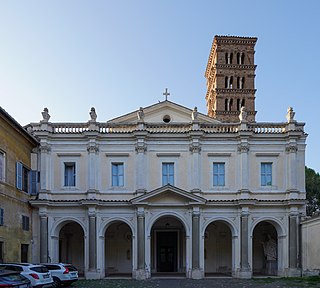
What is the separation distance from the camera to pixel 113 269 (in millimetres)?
38344

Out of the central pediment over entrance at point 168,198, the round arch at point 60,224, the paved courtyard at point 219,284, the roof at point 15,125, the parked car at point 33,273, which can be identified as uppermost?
the roof at point 15,125

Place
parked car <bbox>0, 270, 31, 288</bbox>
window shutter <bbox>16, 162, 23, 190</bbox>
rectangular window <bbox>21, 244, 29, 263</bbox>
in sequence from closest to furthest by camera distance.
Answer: parked car <bbox>0, 270, 31, 288</bbox> < window shutter <bbox>16, 162, 23, 190</bbox> < rectangular window <bbox>21, 244, 29, 263</bbox>

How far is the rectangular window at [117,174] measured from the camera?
36.3 m

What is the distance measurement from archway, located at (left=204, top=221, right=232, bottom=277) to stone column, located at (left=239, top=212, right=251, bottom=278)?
3.43 metres

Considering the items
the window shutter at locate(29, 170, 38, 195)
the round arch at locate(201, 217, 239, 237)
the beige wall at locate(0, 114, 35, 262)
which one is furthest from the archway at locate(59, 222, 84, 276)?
the round arch at locate(201, 217, 239, 237)

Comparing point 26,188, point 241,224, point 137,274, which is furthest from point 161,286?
point 26,188

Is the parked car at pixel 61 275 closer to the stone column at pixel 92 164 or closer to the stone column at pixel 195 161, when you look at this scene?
the stone column at pixel 92 164

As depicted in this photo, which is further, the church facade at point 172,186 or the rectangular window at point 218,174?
the rectangular window at point 218,174

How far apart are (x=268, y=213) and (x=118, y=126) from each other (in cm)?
1291

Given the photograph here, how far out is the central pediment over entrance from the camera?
34.7m

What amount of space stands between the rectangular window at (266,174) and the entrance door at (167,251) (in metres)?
8.46

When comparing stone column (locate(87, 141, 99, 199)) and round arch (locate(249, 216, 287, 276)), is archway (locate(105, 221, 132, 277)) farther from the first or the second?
round arch (locate(249, 216, 287, 276))

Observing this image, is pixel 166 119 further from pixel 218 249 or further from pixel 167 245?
pixel 218 249

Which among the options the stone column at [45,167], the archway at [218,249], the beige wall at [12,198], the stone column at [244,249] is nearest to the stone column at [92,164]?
the stone column at [45,167]
